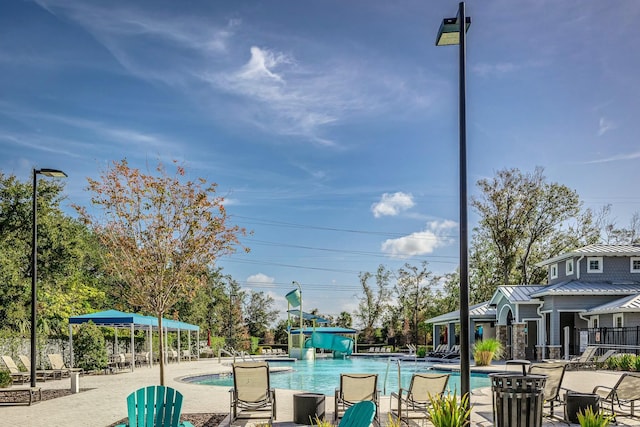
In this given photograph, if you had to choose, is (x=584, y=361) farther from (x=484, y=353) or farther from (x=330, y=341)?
(x=330, y=341)

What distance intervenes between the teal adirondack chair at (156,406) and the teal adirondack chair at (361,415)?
279 cm

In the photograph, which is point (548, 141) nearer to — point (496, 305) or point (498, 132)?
point (498, 132)

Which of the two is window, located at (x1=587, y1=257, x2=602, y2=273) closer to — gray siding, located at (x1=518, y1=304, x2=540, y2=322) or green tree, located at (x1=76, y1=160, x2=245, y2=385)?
gray siding, located at (x1=518, y1=304, x2=540, y2=322)

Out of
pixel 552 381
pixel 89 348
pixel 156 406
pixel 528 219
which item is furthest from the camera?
pixel 528 219

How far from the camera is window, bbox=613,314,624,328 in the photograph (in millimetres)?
27203

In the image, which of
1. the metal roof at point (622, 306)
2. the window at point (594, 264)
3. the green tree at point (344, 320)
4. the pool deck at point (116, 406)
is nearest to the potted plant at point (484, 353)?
the metal roof at point (622, 306)

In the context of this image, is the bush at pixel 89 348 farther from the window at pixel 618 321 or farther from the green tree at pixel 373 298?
the green tree at pixel 373 298

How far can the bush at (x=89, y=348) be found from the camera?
22922mm

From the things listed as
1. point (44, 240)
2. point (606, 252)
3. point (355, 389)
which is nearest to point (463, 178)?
point (355, 389)

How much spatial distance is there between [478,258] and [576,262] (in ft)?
55.5

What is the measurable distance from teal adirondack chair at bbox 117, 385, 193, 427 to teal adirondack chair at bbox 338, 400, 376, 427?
279cm

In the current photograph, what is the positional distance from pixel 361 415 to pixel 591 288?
89.6 ft

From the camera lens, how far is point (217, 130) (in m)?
23.1

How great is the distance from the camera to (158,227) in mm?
12234
